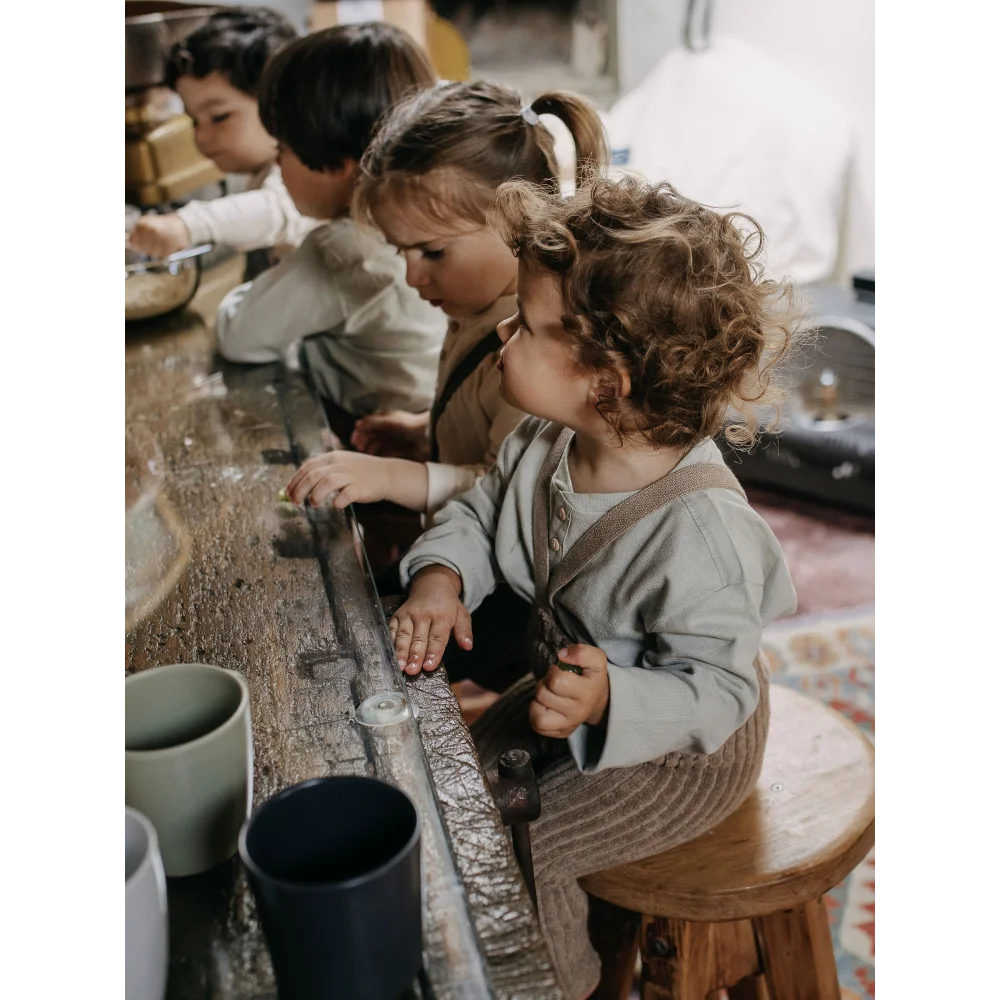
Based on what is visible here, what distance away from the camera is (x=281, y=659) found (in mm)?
871

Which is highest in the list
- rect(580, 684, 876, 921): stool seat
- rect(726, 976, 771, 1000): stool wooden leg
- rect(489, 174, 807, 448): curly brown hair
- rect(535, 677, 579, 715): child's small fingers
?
rect(489, 174, 807, 448): curly brown hair

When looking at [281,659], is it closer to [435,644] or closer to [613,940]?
[435,644]

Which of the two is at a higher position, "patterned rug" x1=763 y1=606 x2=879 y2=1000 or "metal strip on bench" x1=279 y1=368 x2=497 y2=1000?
"metal strip on bench" x1=279 y1=368 x2=497 y2=1000

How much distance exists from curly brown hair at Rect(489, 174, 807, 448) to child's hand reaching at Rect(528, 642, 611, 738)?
0.75 ft

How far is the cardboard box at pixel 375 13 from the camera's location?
3520 millimetres

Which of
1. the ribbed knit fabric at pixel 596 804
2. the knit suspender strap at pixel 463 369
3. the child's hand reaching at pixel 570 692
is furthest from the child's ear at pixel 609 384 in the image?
the knit suspender strap at pixel 463 369

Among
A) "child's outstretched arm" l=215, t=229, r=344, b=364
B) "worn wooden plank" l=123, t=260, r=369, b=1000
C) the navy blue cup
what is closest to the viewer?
the navy blue cup

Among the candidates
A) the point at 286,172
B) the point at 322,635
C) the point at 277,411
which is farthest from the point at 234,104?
the point at 322,635

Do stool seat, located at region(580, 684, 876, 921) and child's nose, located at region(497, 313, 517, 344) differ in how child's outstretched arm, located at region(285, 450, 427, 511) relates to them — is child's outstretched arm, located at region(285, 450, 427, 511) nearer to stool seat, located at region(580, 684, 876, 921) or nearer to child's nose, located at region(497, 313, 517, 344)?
child's nose, located at region(497, 313, 517, 344)

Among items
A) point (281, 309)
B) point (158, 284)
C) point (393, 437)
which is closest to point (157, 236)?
point (158, 284)

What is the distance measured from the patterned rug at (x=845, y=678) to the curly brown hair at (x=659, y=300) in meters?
1.11

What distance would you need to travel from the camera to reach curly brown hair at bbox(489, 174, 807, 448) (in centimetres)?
91

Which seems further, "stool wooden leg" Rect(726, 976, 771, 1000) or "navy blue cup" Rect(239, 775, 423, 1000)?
"stool wooden leg" Rect(726, 976, 771, 1000)

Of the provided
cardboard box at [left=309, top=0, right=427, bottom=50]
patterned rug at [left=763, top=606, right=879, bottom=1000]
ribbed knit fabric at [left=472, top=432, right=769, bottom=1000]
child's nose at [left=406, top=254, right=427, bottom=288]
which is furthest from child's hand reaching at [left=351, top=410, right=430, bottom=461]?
cardboard box at [left=309, top=0, right=427, bottom=50]
